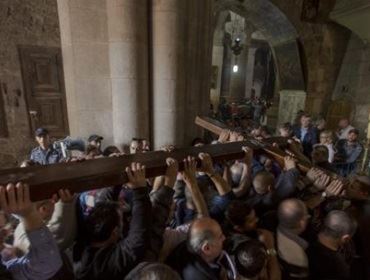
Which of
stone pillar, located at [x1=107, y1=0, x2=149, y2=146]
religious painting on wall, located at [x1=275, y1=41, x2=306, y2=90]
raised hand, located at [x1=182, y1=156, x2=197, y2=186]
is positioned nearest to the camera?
raised hand, located at [x1=182, y1=156, x2=197, y2=186]

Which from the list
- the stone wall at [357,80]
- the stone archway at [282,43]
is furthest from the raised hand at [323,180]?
the stone wall at [357,80]

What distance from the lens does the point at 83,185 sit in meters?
1.21

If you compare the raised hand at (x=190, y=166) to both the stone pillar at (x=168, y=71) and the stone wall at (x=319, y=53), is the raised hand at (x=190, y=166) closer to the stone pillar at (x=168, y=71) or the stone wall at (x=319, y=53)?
the stone pillar at (x=168, y=71)

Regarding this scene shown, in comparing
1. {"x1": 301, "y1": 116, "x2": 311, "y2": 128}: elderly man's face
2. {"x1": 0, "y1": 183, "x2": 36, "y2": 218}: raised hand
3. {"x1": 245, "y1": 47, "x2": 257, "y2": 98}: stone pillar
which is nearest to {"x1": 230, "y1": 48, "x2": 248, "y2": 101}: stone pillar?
{"x1": 245, "y1": 47, "x2": 257, "y2": 98}: stone pillar

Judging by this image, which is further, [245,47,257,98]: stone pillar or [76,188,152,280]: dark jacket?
[245,47,257,98]: stone pillar

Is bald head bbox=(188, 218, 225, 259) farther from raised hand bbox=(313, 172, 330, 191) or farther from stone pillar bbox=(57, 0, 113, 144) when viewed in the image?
stone pillar bbox=(57, 0, 113, 144)

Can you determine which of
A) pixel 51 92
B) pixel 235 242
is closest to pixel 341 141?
pixel 235 242

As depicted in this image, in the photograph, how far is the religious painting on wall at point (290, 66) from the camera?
26.6 feet

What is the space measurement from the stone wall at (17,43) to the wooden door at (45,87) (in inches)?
3.9

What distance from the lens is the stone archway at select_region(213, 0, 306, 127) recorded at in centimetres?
761

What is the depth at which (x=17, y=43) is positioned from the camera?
4273mm

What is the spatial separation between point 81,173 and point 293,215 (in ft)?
4.56

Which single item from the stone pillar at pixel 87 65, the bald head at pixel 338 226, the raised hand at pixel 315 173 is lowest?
the bald head at pixel 338 226

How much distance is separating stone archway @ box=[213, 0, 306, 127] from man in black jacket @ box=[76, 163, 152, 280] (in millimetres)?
7644
